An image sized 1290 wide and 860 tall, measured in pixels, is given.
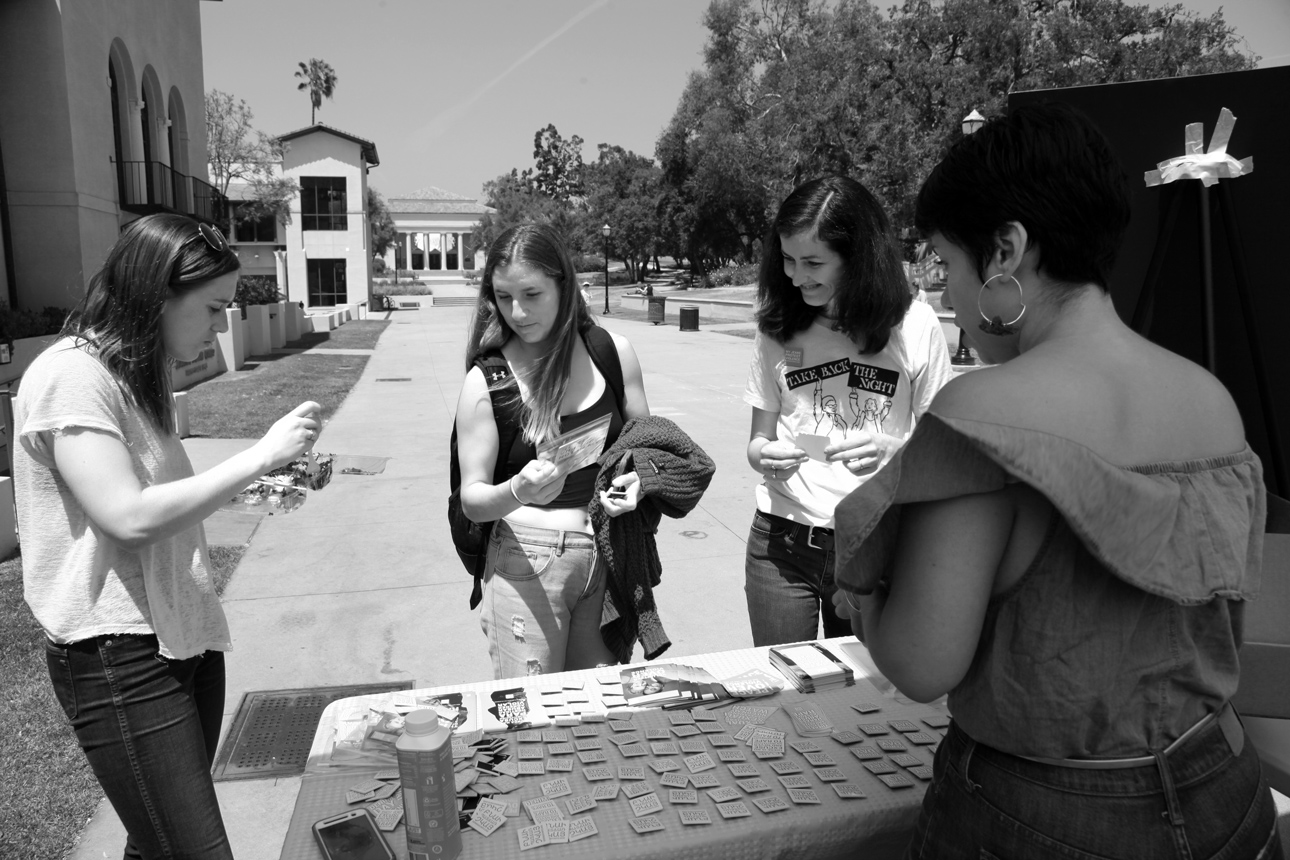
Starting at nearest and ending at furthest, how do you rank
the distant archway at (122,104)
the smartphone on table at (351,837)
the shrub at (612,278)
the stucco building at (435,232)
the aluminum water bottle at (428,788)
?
the aluminum water bottle at (428,788) → the smartphone on table at (351,837) → the distant archway at (122,104) → the shrub at (612,278) → the stucco building at (435,232)

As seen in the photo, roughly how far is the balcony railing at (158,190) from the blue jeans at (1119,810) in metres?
17.8

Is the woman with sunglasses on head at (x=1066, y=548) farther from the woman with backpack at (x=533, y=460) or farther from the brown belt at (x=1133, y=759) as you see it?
the woman with backpack at (x=533, y=460)

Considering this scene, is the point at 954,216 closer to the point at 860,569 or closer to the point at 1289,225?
the point at 860,569

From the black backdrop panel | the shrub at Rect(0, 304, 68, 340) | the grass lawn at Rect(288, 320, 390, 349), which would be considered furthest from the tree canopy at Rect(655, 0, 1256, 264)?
the black backdrop panel

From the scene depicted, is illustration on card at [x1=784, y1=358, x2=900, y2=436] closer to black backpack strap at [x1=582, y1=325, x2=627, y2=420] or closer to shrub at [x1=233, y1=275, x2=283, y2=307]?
black backpack strap at [x1=582, y1=325, x2=627, y2=420]

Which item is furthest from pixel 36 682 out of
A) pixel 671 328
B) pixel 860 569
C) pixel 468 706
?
pixel 671 328

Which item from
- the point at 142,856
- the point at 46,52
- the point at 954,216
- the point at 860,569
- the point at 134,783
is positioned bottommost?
the point at 142,856

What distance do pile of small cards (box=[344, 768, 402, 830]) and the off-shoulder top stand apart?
1.03 meters

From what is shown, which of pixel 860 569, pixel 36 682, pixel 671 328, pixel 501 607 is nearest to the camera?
pixel 860 569

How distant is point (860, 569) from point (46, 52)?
643 inches

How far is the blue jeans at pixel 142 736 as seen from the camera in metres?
1.80

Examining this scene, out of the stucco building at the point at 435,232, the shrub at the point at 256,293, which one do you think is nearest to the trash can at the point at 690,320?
the shrub at the point at 256,293

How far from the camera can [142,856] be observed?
1.90 m

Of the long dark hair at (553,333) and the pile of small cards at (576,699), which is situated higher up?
the long dark hair at (553,333)
